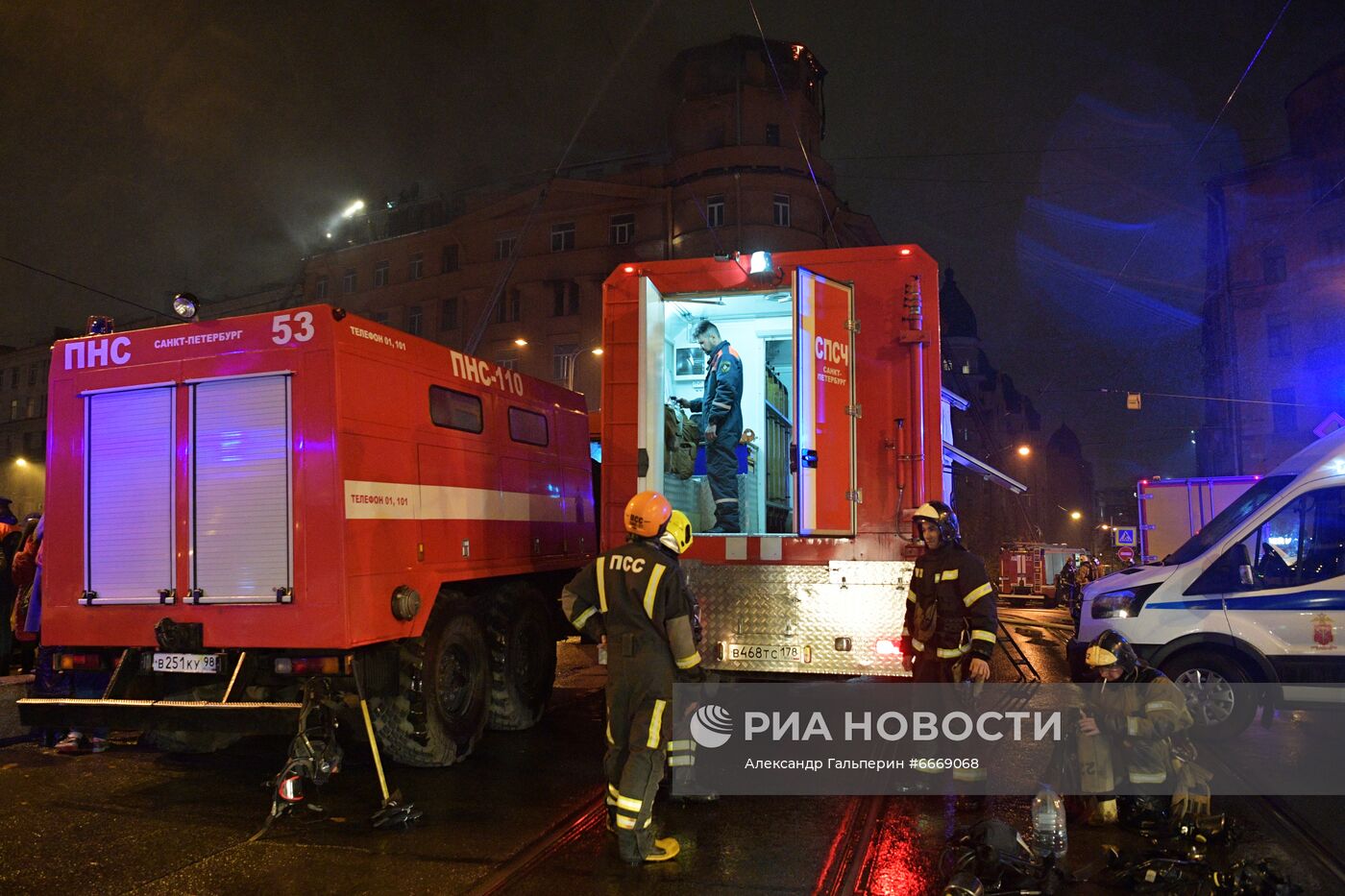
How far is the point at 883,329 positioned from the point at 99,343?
18.4 feet

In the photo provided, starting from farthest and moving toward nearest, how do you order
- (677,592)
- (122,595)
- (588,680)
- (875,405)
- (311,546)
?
(588,680) → (875,405) → (122,595) → (311,546) → (677,592)

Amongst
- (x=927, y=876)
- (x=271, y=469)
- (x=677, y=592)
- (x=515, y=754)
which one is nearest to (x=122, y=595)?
(x=271, y=469)

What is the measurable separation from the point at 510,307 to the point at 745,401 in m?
36.1

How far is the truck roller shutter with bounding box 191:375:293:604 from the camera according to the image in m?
5.53

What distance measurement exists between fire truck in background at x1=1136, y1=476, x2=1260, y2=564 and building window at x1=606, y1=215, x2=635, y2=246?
28.4 meters

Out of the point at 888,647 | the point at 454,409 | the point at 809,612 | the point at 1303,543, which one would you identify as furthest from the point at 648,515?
the point at 1303,543

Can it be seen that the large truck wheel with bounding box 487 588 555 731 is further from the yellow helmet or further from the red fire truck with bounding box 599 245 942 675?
the yellow helmet

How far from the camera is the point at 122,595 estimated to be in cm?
587

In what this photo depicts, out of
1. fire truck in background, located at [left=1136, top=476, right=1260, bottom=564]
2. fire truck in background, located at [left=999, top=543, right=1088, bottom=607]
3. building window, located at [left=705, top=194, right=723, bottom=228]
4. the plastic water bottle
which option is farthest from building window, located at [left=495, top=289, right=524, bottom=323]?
the plastic water bottle

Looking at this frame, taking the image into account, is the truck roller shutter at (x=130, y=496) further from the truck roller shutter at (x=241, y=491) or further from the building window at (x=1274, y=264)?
the building window at (x=1274, y=264)

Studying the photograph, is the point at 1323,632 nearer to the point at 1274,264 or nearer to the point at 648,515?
the point at 648,515

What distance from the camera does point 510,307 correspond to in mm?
43344

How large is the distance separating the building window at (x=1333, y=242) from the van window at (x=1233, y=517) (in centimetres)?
3264

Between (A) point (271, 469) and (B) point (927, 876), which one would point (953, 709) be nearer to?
(B) point (927, 876)
